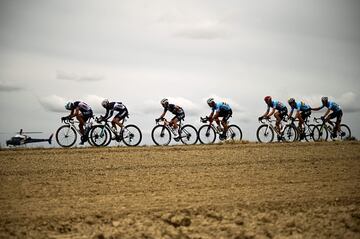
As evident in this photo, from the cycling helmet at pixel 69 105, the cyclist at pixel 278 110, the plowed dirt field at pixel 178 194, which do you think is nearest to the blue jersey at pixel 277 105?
the cyclist at pixel 278 110

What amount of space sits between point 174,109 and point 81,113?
4033 millimetres

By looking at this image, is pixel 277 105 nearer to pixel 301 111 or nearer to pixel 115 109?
pixel 301 111

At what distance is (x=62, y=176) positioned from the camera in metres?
10.6

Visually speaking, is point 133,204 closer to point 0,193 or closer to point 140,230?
point 140,230

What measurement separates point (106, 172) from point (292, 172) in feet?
17.7

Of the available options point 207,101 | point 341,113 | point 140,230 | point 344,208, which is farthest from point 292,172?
point 341,113

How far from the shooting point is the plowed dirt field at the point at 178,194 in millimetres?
6699

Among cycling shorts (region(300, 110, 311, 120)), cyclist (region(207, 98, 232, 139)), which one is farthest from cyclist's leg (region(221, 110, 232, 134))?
cycling shorts (region(300, 110, 311, 120))

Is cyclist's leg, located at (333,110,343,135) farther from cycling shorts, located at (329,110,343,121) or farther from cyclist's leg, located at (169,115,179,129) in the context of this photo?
cyclist's leg, located at (169,115,179,129)

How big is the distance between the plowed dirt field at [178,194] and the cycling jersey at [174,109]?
337cm

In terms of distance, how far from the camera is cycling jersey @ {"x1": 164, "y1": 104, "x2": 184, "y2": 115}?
1714 cm

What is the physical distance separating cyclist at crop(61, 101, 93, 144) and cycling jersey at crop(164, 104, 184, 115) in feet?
10.8

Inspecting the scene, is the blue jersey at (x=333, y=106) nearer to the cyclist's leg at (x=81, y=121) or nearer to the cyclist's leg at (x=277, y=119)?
the cyclist's leg at (x=277, y=119)

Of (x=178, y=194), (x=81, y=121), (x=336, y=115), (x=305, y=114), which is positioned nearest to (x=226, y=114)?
(x=305, y=114)
